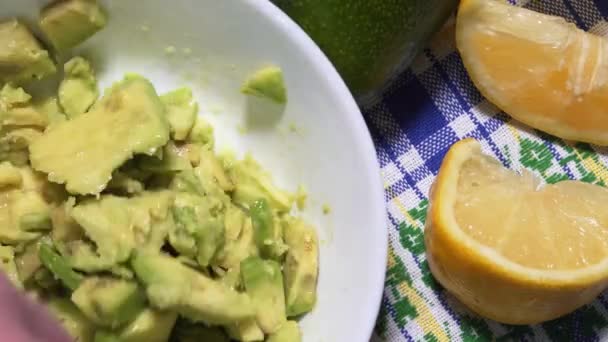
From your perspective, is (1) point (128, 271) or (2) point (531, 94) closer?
(1) point (128, 271)

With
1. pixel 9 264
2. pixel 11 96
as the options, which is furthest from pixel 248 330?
pixel 11 96

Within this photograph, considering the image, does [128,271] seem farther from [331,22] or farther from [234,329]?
[331,22]

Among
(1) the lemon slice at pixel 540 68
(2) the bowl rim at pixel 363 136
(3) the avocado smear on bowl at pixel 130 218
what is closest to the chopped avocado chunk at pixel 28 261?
(3) the avocado smear on bowl at pixel 130 218

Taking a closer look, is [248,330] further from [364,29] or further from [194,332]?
[364,29]

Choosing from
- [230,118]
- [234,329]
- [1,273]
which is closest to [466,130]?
[230,118]

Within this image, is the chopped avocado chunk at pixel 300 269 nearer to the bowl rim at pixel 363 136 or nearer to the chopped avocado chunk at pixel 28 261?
the bowl rim at pixel 363 136

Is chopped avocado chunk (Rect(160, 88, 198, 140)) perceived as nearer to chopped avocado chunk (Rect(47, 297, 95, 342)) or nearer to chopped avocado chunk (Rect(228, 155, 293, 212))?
chopped avocado chunk (Rect(228, 155, 293, 212))
